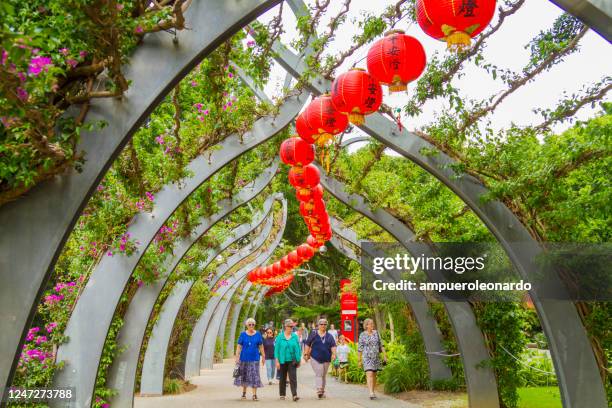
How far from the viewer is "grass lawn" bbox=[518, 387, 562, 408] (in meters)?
10.6

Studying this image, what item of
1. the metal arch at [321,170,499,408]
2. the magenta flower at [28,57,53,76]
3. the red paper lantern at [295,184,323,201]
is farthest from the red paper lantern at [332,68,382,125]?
the metal arch at [321,170,499,408]

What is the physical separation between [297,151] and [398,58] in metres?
2.97

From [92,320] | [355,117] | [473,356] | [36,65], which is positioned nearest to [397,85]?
[355,117]

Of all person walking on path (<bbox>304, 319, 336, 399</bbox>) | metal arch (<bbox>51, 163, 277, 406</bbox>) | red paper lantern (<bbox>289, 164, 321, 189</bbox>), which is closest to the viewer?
metal arch (<bbox>51, 163, 277, 406</bbox>)

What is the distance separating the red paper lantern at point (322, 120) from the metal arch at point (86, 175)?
8.03 ft

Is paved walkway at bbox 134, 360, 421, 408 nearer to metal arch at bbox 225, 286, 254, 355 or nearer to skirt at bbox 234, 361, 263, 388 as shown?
skirt at bbox 234, 361, 263, 388

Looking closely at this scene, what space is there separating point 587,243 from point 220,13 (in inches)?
188

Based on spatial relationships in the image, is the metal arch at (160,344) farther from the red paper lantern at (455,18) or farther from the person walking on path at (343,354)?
the red paper lantern at (455,18)

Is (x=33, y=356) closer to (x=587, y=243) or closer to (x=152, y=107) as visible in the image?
(x=152, y=107)

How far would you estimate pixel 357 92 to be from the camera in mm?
5543

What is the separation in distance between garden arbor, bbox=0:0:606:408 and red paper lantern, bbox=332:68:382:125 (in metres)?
1.69

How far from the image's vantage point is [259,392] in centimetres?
1390

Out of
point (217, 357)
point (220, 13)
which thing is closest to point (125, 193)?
point (220, 13)

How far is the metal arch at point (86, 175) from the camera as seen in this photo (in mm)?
3920
